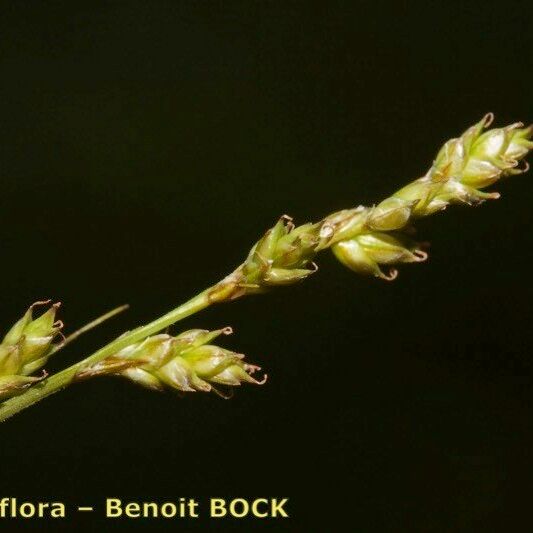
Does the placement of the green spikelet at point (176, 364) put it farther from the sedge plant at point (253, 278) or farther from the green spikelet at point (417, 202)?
the green spikelet at point (417, 202)

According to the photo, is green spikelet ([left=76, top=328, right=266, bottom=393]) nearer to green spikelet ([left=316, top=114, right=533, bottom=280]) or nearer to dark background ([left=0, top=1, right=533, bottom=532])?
green spikelet ([left=316, top=114, right=533, bottom=280])

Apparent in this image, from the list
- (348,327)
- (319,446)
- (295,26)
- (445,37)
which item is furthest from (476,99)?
(319,446)

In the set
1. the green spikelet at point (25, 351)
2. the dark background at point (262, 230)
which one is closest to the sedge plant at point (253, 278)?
the green spikelet at point (25, 351)

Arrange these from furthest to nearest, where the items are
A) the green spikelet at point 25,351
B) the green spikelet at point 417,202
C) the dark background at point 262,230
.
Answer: the dark background at point 262,230, the green spikelet at point 417,202, the green spikelet at point 25,351

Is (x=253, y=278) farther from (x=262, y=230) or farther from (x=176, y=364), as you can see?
(x=262, y=230)

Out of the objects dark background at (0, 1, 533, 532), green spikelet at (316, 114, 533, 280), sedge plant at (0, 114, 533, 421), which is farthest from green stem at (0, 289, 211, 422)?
dark background at (0, 1, 533, 532)

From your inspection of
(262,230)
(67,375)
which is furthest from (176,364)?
(262,230)
